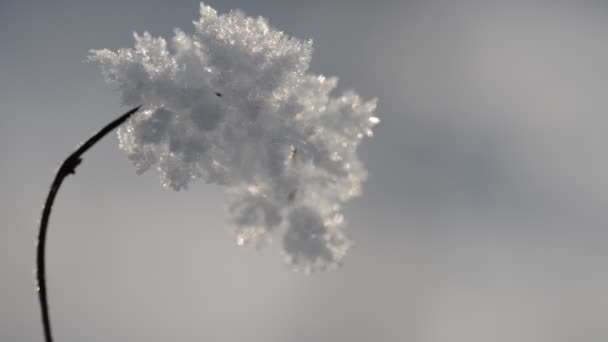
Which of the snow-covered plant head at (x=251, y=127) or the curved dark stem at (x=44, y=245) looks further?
the snow-covered plant head at (x=251, y=127)

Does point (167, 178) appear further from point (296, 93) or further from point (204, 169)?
point (296, 93)

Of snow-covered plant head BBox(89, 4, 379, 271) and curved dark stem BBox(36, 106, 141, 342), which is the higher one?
snow-covered plant head BBox(89, 4, 379, 271)

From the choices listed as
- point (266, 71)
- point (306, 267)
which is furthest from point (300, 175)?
point (266, 71)

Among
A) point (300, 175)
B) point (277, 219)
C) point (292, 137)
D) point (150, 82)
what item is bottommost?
→ point (277, 219)

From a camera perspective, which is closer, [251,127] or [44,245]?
[44,245]

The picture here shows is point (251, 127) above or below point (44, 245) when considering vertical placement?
above

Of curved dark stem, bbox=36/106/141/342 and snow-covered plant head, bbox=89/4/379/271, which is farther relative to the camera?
snow-covered plant head, bbox=89/4/379/271

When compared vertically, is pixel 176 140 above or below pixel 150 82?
below

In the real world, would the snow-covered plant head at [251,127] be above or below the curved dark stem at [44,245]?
above
